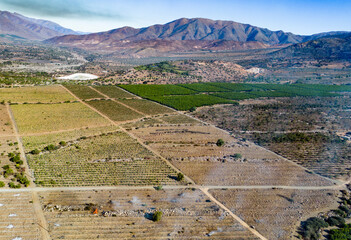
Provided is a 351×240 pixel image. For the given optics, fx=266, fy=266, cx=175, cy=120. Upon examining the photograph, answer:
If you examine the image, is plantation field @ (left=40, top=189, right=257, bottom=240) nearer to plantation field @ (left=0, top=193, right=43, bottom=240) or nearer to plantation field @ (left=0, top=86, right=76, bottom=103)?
plantation field @ (left=0, top=193, right=43, bottom=240)

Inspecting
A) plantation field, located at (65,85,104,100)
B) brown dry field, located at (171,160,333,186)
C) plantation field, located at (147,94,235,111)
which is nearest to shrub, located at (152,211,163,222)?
brown dry field, located at (171,160,333,186)

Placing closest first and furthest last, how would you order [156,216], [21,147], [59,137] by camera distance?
[156,216] < [21,147] < [59,137]

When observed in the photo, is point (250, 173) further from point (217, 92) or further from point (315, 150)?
point (217, 92)

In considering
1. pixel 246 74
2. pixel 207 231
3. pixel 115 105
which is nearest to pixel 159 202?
pixel 207 231


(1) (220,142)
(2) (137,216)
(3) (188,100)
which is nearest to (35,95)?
(3) (188,100)

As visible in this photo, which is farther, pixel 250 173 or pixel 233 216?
pixel 250 173

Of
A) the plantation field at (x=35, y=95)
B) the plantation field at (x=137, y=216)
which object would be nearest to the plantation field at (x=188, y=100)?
the plantation field at (x=35, y=95)

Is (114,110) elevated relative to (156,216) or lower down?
elevated
